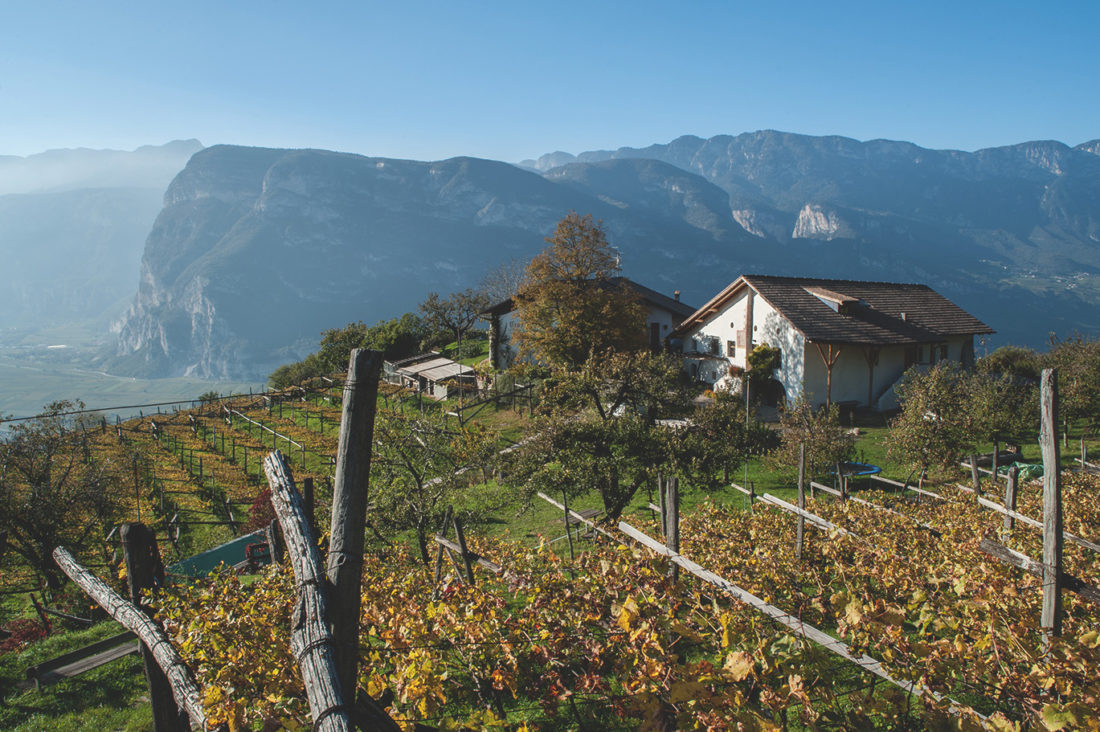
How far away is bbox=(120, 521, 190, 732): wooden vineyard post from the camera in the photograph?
14.7 ft

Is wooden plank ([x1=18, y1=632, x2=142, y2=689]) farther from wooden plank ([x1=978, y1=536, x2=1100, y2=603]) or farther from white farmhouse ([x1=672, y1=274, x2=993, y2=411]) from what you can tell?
white farmhouse ([x1=672, y1=274, x2=993, y2=411])

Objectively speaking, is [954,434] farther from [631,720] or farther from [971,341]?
[971,341]

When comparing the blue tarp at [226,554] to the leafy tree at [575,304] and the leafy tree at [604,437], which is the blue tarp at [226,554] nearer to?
the leafy tree at [604,437]

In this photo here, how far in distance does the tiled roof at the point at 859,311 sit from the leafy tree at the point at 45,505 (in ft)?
94.8

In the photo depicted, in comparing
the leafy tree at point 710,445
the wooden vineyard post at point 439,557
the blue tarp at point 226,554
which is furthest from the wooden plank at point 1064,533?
the blue tarp at point 226,554

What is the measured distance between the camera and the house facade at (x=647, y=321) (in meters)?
42.2

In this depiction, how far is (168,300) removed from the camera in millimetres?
193375

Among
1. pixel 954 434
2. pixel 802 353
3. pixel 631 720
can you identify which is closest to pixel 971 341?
pixel 802 353

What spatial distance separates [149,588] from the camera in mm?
4668

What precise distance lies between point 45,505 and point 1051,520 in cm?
2016

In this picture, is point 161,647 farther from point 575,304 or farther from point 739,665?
point 575,304

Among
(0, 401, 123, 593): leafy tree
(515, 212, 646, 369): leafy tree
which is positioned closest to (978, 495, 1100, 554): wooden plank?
(0, 401, 123, 593): leafy tree

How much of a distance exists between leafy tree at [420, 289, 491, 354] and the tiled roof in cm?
2550

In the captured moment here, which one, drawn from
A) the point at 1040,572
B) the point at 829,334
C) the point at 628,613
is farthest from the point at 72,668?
the point at 829,334
